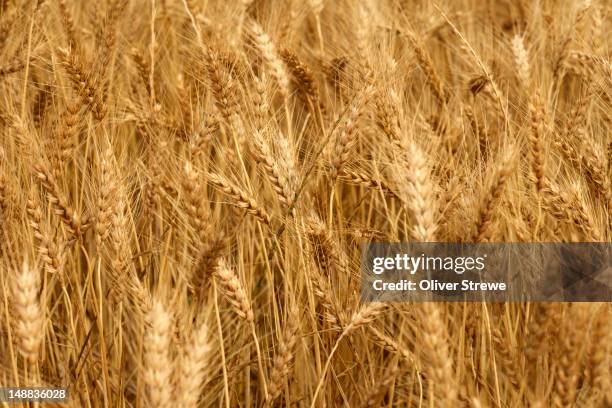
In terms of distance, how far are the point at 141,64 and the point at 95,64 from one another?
180 mm

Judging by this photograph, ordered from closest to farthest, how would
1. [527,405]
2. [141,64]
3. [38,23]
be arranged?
[527,405] < [141,64] < [38,23]

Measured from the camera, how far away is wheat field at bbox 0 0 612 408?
4.54ft

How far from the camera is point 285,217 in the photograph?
1675mm

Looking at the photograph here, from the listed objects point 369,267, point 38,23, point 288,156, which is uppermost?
point 38,23

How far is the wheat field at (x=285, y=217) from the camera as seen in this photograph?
4.54 feet

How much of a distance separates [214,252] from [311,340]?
2.15 ft

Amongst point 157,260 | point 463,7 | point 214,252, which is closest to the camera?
point 214,252

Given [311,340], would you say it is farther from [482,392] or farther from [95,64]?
[95,64]

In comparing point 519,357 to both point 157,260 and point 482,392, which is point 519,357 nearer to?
point 482,392

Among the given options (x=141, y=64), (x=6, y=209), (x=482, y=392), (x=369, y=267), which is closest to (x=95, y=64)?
(x=141, y=64)

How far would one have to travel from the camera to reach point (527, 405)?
5.23 ft

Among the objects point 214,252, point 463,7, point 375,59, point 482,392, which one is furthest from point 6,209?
point 463,7

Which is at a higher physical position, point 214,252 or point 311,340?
point 214,252

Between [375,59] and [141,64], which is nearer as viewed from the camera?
[375,59]
